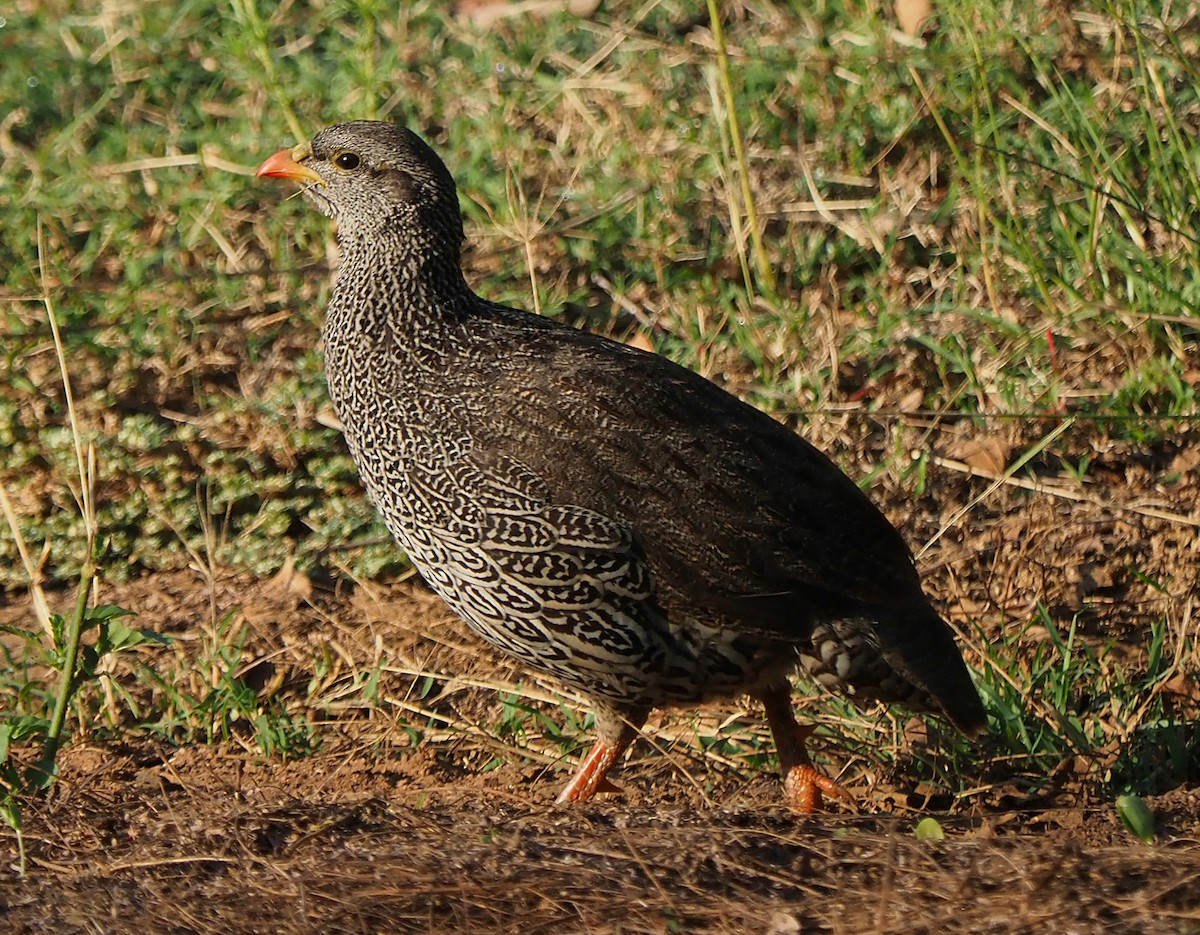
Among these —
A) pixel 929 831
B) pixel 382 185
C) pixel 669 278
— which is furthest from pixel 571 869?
pixel 669 278

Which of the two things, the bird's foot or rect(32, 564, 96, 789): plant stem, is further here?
the bird's foot

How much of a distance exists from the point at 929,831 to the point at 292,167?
273 cm

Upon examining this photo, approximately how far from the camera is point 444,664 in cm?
548

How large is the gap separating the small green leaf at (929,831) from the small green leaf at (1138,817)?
1.39ft

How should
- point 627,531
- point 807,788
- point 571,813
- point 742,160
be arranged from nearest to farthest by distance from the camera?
point 571,813 < point 627,531 < point 807,788 < point 742,160

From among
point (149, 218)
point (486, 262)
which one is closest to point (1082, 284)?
point (486, 262)

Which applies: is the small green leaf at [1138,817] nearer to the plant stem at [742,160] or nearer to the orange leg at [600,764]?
the orange leg at [600,764]

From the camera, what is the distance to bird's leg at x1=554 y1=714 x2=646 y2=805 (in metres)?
4.79

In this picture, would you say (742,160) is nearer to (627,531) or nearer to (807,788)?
(627,531)

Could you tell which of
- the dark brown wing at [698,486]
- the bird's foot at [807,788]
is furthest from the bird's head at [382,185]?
the bird's foot at [807,788]

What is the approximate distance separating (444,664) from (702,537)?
136 centimetres

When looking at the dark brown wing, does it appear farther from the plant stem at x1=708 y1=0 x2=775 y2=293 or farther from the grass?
the plant stem at x1=708 y1=0 x2=775 y2=293

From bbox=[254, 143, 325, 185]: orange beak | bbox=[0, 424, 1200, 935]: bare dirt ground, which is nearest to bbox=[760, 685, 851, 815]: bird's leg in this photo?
bbox=[0, 424, 1200, 935]: bare dirt ground

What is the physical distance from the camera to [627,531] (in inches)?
174
